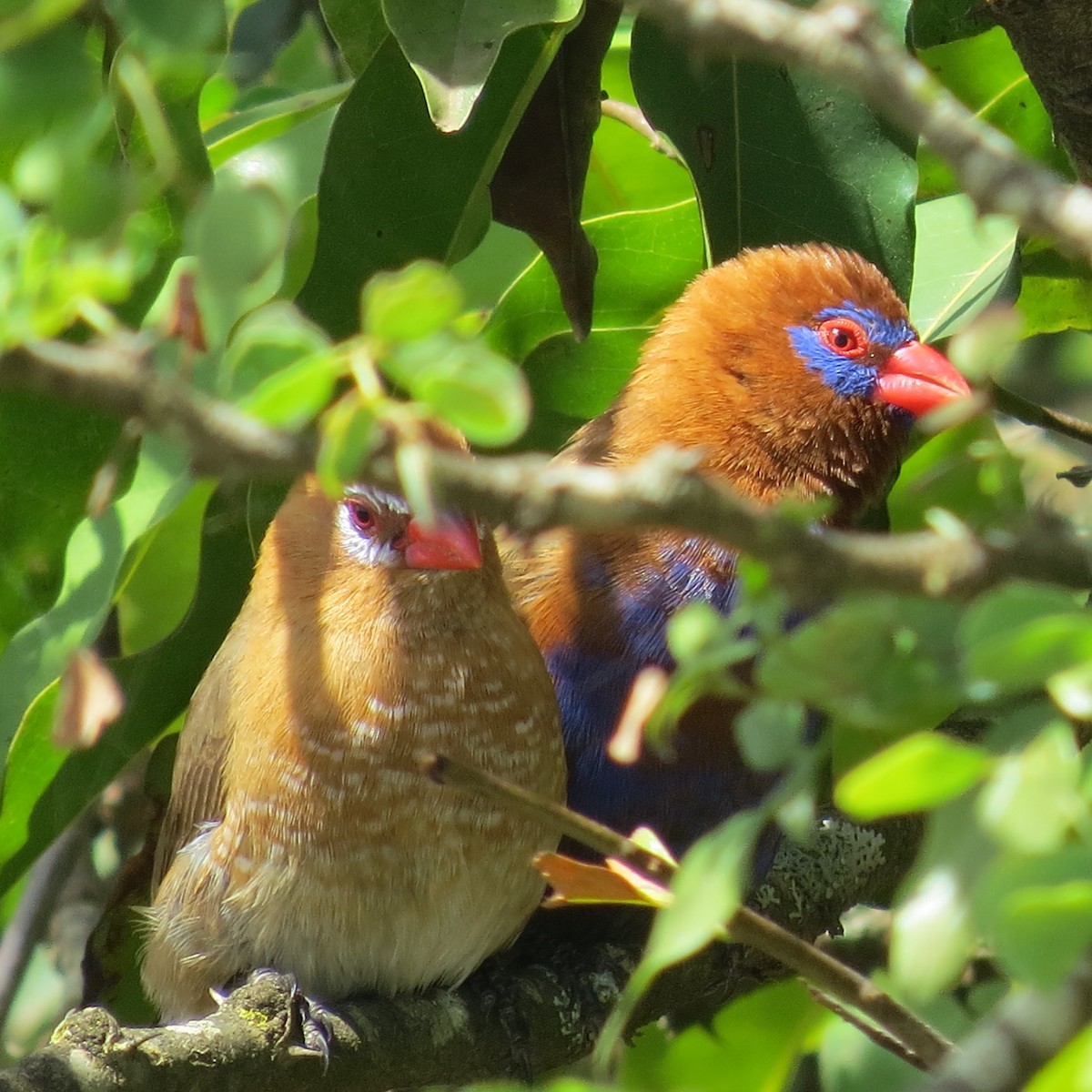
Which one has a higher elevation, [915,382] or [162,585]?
[162,585]

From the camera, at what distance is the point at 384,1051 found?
2707 mm

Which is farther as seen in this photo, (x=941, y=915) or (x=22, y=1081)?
(x=22, y=1081)

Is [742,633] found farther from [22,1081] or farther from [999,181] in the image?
[999,181]

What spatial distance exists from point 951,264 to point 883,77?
8.48 ft

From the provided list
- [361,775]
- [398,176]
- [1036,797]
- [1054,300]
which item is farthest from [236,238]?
[1054,300]

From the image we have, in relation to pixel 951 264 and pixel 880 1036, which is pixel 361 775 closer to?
pixel 880 1036

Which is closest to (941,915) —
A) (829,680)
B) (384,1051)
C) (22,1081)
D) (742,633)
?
(829,680)

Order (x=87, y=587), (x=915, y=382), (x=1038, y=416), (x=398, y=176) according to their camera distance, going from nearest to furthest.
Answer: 1. (x=87, y=587)
2. (x=1038, y=416)
3. (x=398, y=176)
4. (x=915, y=382)

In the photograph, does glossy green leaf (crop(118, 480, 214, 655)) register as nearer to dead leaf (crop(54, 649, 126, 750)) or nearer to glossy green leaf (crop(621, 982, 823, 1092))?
glossy green leaf (crop(621, 982, 823, 1092))

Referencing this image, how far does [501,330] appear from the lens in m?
3.40

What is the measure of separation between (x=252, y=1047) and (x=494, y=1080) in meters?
0.63

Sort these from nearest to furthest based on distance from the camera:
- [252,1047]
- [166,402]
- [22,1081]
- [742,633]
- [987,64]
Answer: [166,402], [22,1081], [252,1047], [742,633], [987,64]

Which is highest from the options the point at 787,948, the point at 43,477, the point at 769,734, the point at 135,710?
the point at 769,734

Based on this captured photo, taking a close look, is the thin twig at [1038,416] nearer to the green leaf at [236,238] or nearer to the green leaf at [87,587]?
the green leaf at [87,587]
